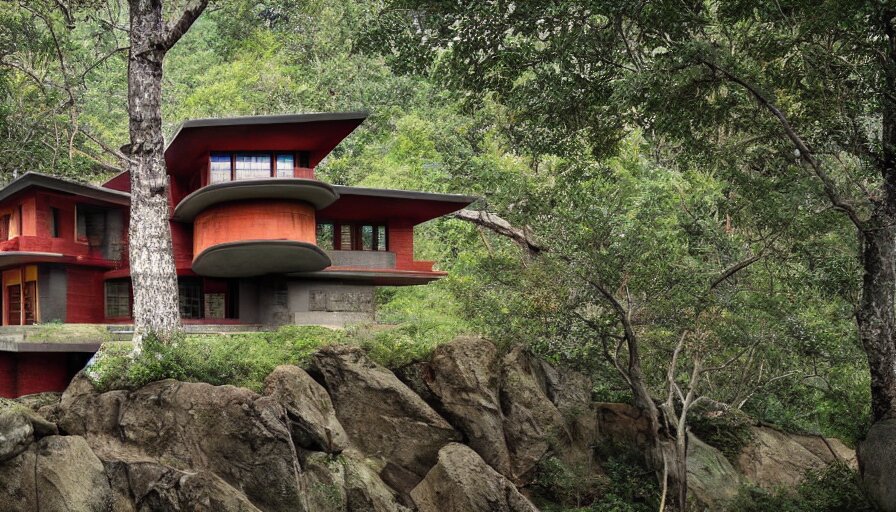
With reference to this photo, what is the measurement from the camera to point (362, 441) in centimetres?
2175

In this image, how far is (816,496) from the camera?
75.3 ft

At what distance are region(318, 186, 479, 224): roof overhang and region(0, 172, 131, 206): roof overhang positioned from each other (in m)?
7.41

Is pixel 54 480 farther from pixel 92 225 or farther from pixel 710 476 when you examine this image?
pixel 710 476

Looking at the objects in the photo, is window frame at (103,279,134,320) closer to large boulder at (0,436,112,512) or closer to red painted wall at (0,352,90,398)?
red painted wall at (0,352,90,398)

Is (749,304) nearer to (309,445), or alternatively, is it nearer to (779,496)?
(779,496)

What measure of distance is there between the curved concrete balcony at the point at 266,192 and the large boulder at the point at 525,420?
7643mm

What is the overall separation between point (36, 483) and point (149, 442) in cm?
241

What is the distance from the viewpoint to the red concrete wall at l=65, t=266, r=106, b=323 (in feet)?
95.3

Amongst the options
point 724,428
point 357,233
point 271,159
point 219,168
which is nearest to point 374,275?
point 357,233

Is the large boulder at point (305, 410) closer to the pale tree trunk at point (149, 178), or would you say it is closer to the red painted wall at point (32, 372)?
the pale tree trunk at point (149, 178)

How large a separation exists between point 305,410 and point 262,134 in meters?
9.94

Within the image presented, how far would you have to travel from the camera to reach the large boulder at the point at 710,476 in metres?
23.9

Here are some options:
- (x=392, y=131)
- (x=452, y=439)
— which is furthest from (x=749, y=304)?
(x=392, y=131)

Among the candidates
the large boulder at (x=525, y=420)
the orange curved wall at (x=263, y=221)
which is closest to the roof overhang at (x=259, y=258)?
the orange curved wall at (x=263, y=221)
